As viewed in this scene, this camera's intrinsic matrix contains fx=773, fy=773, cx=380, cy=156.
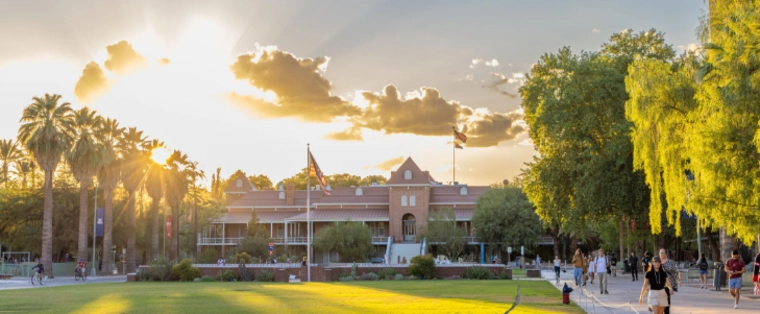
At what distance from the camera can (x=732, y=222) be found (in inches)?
834

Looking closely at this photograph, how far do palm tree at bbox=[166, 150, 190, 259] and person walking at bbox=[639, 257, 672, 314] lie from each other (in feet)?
180

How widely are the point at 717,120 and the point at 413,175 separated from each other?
226 ft

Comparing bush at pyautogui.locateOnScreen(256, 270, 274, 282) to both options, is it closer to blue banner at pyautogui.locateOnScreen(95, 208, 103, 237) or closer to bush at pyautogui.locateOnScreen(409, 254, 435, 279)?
bush at pyautogui.locateOnScreen(409, 254, 435, 279)

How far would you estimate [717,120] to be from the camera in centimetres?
2061

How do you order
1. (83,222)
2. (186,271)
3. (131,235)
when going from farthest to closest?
(131,235) → (83,222) → (186,271)

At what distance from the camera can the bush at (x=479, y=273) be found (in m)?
43.7

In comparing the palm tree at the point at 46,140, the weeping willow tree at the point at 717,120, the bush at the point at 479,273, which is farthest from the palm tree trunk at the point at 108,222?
the weeping willow tree at the point at 717,120

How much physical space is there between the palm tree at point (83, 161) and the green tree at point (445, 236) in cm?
3400

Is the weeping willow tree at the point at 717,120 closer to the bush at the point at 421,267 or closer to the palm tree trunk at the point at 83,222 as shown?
the bush at the point at 421,267

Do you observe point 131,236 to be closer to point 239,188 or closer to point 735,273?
point 239,188

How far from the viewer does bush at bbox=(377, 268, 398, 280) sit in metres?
44.9

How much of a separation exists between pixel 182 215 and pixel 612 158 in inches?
2633

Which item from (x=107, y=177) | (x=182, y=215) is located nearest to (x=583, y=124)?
(x=107, y=177)

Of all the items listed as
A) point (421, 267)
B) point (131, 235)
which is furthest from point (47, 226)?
point (421, 267)
